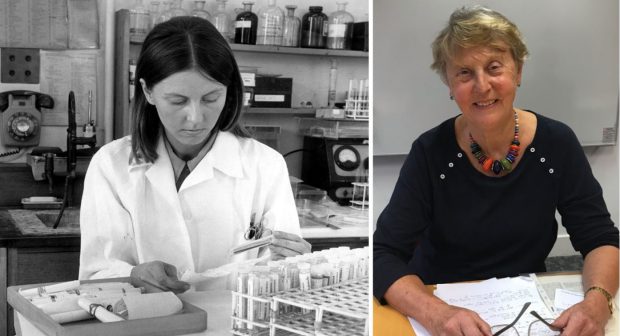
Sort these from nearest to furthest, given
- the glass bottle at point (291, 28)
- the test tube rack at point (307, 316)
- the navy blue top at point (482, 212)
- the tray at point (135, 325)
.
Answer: the tray at point (135, 325) → the test tube rack at point (307, 316) → the navy blue top at point (482, 212) → the glass bottle at point (291, 28)

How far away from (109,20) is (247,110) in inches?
16.3

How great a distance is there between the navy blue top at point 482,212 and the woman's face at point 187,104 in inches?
20.3

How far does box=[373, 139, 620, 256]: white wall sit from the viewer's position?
73.4 inches

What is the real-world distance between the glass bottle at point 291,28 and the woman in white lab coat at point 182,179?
0.50 feet

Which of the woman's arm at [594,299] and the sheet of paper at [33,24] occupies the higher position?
the sheet of paper at [33,24]

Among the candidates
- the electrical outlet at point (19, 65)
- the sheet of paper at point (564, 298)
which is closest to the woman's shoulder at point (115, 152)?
the electrical outlet at point (19, 65)

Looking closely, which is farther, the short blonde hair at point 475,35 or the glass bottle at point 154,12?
the glass bottle at point 154,12

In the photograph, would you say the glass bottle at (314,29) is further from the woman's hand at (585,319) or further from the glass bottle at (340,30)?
the woman's hand at (585,319)

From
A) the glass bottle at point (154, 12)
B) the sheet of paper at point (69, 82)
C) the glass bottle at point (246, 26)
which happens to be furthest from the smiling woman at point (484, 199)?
the sheet of paper at point (69, 82)

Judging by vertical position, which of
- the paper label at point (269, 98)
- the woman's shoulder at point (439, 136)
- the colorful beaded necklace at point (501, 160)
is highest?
the paper label at point (269, 98)

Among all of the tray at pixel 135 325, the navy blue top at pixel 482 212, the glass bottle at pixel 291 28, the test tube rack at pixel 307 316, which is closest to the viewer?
the tray at pixel 135 325

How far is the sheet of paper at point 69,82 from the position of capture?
182cm

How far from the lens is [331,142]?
194cm

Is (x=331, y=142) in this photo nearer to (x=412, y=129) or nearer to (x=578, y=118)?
(x=412, y=129)
